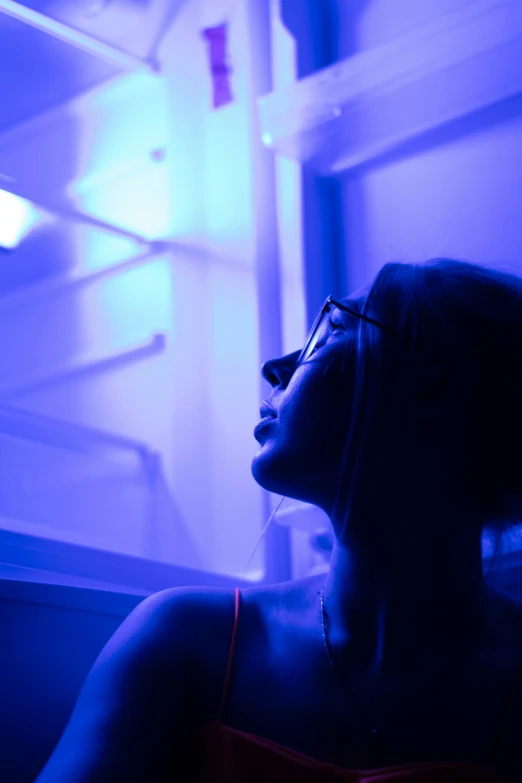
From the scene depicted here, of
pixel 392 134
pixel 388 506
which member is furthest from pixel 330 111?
pixel 388 506

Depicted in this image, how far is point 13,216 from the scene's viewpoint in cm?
133

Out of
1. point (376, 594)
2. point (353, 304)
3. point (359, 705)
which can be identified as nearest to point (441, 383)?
point (353, 304)

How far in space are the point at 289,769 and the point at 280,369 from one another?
46 centimetres

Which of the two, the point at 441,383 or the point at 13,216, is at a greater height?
the point at 13,216

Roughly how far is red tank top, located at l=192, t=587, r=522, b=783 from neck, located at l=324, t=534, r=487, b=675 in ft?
0.47

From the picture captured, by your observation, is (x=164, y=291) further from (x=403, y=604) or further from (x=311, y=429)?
(x=403, y=604)

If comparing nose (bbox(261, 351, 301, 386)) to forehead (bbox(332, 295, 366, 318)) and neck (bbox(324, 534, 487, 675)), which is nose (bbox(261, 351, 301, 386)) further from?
neck (bbox(324, 534, 487, 675))

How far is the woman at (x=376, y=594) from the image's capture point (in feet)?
3.09

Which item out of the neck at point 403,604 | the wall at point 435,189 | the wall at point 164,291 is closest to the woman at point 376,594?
the neck at point 403,604

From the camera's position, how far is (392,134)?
156 cm

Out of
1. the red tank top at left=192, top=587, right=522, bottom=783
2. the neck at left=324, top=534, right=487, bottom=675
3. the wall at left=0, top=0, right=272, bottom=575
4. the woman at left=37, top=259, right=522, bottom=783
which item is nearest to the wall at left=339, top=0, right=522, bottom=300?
the wall at left=0, top=0, right=272, bottom=575

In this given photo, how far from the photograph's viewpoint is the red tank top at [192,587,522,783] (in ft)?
2.90

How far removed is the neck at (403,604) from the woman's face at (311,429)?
0.30 feet

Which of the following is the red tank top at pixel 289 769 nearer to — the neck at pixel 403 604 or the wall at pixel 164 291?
the neck at pixel 403 604
